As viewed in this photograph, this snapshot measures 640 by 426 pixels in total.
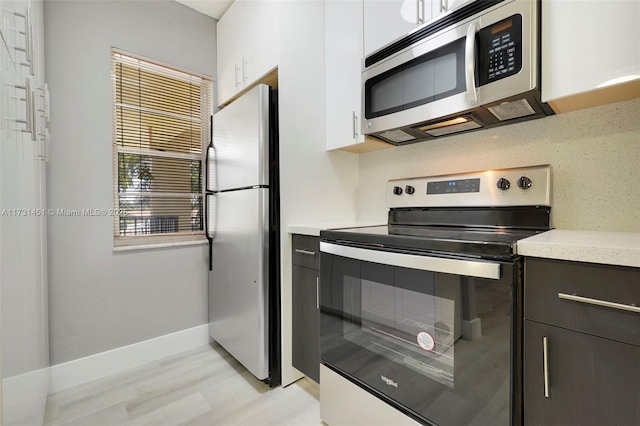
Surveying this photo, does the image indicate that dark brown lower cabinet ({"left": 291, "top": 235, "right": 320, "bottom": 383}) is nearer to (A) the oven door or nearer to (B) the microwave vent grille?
(A) the oven door

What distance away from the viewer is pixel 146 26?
217 centimetres

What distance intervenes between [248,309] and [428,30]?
1824 mm

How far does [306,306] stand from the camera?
170 cm

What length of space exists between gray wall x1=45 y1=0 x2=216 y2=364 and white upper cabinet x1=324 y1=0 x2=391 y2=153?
50.2 inches

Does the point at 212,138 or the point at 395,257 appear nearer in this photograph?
the point at 395,257

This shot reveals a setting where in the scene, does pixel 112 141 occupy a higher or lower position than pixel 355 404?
higher

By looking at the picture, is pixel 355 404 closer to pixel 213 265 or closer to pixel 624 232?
pixel 624 232

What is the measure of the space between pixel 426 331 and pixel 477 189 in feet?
2.58

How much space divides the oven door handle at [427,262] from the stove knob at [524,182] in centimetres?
63

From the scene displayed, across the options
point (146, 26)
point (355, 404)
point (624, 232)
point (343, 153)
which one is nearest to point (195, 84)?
point (146, 26)

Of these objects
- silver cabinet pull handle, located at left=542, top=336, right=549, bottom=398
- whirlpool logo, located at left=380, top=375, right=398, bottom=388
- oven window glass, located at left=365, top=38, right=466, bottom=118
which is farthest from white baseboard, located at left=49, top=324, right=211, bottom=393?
silver cabinet pull handle, located at left=542, top=336, right=549, bottom=398

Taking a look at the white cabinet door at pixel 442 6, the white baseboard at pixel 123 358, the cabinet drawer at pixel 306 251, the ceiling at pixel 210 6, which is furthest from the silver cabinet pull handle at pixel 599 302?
the ceiling at pixel 210 6

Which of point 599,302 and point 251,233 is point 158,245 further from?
point 599,302

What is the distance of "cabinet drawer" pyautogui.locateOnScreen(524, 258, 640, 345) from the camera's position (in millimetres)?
715
